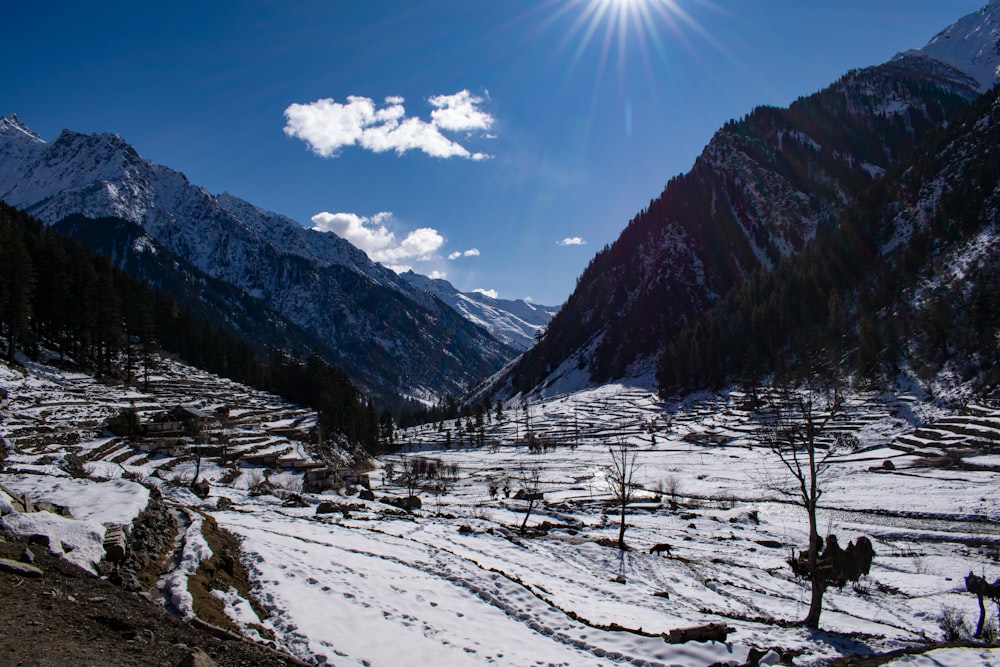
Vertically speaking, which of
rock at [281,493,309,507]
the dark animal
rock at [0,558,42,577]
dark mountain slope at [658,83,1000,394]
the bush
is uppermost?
dark mountain slope at [658,83,1000,394]

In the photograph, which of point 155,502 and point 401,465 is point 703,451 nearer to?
point 401,465

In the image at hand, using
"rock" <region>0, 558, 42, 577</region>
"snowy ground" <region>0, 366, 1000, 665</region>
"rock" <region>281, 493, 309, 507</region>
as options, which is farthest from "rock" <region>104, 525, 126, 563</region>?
"rock" <region>281, 493, 309, 507</region>

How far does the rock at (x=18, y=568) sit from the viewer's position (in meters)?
10.7

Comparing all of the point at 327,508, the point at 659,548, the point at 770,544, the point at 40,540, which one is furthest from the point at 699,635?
the point at 770,544

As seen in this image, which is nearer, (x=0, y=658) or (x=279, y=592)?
(x=0, y=658)

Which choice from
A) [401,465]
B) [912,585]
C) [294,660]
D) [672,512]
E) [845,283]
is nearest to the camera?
[294,660]

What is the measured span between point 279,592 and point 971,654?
19.8 metres

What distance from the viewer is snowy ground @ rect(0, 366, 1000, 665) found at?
14586 millimetres

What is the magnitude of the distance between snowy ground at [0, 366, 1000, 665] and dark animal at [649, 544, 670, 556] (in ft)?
2.64

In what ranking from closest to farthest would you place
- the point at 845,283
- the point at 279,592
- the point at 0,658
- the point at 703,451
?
the point at 0,658
the point at 279,592
the point at 703,451
the point at 845,283

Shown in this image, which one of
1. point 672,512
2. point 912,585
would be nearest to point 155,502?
point 912,585

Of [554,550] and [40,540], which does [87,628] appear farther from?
[554,550]

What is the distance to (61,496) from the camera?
57.0 ft

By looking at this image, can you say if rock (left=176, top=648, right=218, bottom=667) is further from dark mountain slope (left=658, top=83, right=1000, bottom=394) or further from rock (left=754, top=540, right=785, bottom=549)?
dark mountain slope (left=658, top=83, right=1000, bottom=394)
